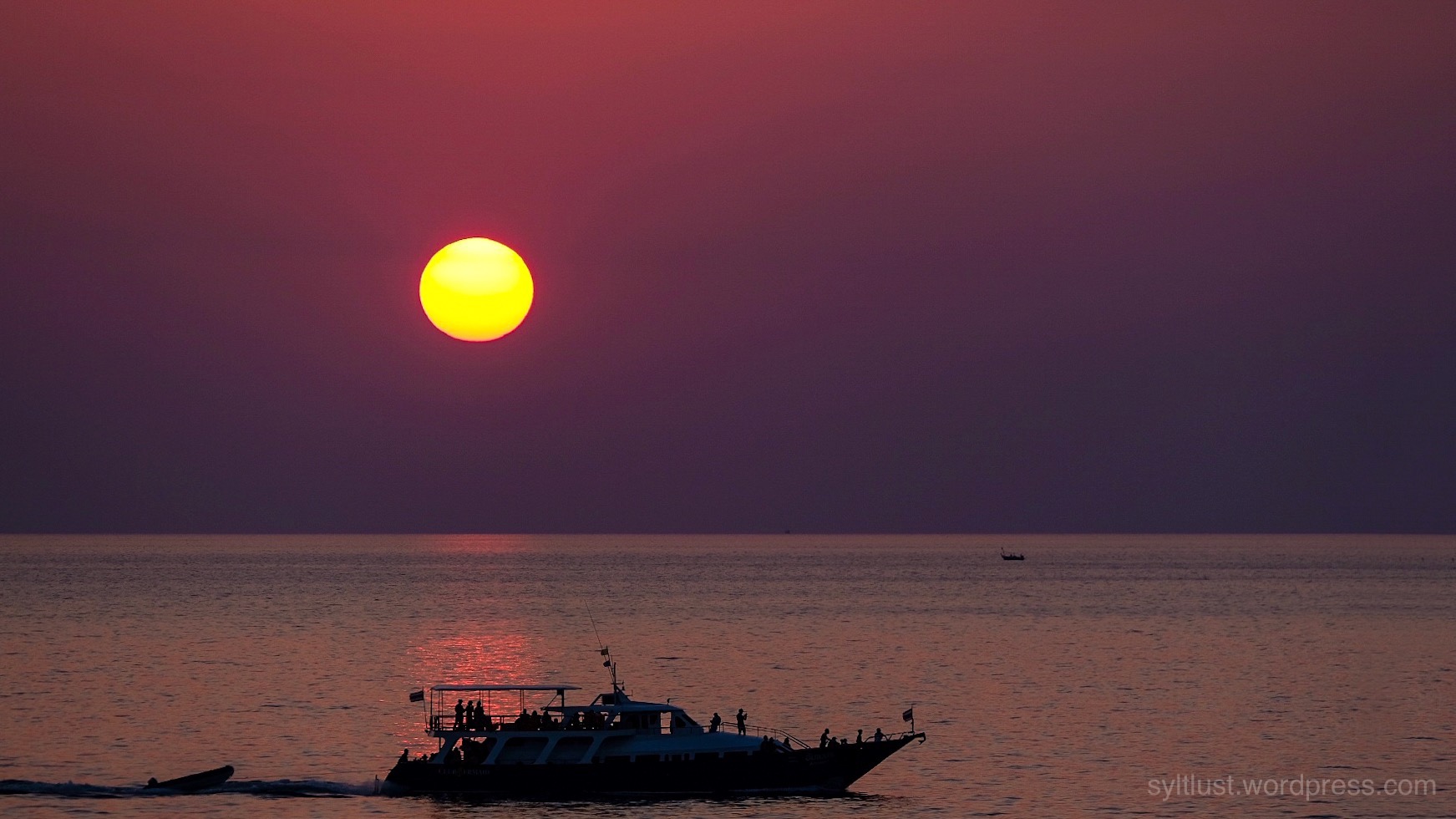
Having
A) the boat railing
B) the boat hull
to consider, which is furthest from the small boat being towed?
the boat railing

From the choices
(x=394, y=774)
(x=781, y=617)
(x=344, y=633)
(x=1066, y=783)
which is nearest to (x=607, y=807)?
(x=394, y=774)

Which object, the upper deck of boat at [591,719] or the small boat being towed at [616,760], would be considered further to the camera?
the upper deck of boat at [591,719]

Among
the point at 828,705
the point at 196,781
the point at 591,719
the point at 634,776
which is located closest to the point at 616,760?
the point at 634,776

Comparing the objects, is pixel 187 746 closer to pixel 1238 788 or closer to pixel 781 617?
pixel 1238 788

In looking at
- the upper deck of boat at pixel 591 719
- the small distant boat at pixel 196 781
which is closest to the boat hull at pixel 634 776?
the upper deck of boat at pixel 591 719

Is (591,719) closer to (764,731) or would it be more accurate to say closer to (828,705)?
(764,731)

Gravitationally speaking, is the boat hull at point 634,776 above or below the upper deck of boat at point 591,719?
below

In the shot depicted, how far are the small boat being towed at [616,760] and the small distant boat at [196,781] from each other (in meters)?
7.81

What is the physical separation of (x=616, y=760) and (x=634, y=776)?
109 centimetres

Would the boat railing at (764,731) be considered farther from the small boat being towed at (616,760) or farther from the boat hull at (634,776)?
the boat hull at (634,776)

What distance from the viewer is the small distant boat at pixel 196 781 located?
258 ft

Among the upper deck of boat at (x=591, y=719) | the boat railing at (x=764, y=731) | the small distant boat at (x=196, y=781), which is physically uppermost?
the upper deck of boat at (x=591, y=719)

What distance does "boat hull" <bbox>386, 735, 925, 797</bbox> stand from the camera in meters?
77.9

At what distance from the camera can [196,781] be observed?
79.2 metres
